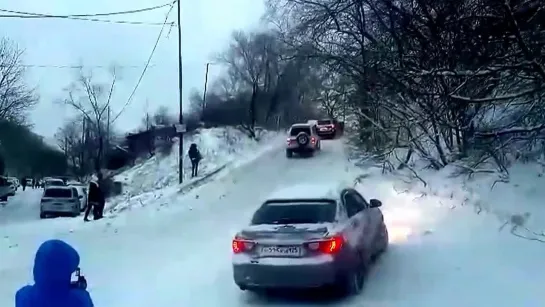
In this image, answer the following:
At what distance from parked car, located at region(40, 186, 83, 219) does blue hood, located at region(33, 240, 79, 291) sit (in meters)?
28.3

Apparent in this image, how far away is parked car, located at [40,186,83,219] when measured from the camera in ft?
101

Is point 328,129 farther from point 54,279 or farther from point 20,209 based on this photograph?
point 54,279

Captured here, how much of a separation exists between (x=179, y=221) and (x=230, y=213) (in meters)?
1.82

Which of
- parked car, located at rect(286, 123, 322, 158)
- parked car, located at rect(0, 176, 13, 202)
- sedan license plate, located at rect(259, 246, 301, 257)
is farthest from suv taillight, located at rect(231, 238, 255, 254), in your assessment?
parked car, located at rect(0, 176, 13, 202)

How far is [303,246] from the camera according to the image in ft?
27.3

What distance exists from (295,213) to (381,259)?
2.40m

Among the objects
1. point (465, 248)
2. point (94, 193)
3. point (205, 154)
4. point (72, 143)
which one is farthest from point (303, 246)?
point (72, 143)

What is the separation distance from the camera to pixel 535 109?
1203cm

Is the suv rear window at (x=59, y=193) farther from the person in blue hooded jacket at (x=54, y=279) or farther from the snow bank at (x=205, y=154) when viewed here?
the person in blue hooded jacket at (x=54, y=279)

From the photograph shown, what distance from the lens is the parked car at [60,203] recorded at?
101 ft

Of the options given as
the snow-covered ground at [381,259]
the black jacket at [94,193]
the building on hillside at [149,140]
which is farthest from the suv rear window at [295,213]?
the building on hillside at [149,140]

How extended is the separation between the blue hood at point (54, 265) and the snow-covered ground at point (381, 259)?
18.0 feet

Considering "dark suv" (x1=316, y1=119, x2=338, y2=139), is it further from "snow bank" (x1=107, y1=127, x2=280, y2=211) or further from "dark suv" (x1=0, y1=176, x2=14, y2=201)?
"dark suv" (x1=0, y1=176, x2=14, y2=201)

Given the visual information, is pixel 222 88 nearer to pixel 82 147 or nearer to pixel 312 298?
pixel 82 147
